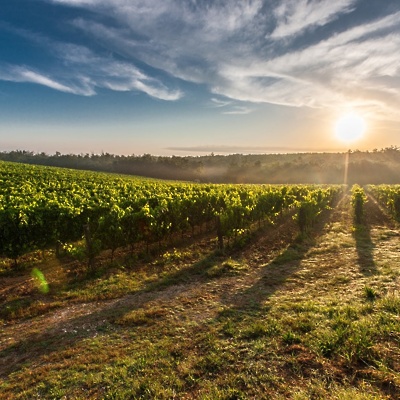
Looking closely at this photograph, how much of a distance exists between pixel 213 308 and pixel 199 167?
94473mm

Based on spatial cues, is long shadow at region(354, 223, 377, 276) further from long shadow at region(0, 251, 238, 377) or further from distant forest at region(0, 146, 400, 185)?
distant forest at region(0, 146, 400, 185)

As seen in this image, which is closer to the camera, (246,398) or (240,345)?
(246,398)

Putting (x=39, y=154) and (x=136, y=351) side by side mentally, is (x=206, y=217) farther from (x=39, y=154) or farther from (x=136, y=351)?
(x=39, y=154)

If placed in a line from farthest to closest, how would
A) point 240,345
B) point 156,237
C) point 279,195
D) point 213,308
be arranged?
point 279,195 → point 156,237 → point 213,308 → point 240,345

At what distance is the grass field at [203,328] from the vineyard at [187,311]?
0.10 feet

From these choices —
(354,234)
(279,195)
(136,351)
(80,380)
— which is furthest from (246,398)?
(279,195)

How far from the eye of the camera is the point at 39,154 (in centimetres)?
14338

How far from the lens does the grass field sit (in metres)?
4.82

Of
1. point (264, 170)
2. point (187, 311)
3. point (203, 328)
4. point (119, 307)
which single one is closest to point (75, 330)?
point (119, 307)

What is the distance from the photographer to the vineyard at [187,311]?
4.91 metres

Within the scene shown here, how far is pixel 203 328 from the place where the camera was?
6785 mm

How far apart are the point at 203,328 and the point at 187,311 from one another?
1.08 m

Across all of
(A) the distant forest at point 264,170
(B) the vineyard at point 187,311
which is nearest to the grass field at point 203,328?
(B) the vineyard at point 187,311

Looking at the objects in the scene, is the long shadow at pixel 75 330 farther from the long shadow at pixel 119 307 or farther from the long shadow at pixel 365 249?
the long shadow at pixel 365 249
